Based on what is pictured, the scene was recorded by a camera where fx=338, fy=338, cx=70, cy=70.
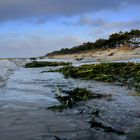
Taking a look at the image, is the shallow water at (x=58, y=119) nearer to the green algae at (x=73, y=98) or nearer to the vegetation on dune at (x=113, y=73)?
the green algae at (x=73, y=98)

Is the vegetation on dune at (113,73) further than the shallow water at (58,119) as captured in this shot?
Yes

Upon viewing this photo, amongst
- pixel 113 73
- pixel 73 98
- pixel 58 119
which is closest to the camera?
pixel 58 119

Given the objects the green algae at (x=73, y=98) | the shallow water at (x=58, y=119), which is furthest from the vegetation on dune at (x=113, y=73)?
the shallow water at (x=58, y=119)

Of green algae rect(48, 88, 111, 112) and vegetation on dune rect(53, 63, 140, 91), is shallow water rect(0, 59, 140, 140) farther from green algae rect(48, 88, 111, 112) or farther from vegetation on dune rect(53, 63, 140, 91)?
vegetation on dune rect(53, 63, 140, 91)

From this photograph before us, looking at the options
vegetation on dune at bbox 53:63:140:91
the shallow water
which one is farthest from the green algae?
vegetation on dune at bbox 53:63:140:91

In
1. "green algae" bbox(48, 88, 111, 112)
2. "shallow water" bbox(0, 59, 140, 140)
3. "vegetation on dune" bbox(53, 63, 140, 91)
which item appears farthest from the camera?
"vegetation on dune" bbox(53, 63, 140, 91)

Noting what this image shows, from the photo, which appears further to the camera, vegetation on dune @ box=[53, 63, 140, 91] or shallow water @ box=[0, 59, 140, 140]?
vegetation on dune @ box=[53, 63, 140, 91]

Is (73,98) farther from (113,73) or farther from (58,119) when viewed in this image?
(113,73)

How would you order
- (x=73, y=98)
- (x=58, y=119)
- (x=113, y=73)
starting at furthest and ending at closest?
1. (x=113, y=73)
2. (x=73, y=98)
3. (x=58, y=119)

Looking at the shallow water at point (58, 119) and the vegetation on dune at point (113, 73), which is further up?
the vegetation on dune at point (113, 73)

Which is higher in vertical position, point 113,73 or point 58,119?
point 113,73

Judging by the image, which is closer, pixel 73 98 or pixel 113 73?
pixel 73 98

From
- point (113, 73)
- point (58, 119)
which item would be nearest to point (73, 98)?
point (58, 119)

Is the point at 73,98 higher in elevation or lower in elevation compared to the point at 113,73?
lower
